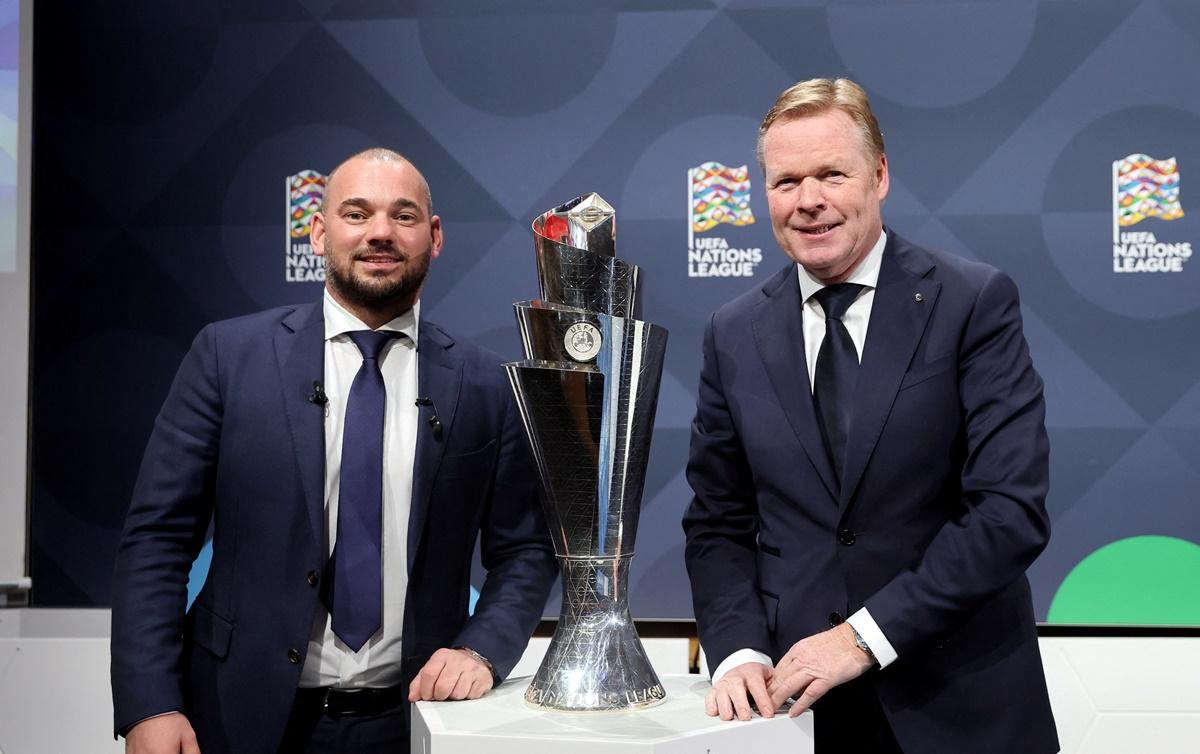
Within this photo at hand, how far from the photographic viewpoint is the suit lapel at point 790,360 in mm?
1980

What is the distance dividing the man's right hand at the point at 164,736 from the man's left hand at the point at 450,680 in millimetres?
440

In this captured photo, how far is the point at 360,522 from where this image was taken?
2.18 meters

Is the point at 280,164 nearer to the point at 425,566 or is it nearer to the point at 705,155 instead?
the point at 705,155

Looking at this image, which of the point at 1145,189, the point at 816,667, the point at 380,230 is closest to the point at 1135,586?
the point at 1145,189

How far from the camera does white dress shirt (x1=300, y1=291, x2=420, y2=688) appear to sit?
2.16 m

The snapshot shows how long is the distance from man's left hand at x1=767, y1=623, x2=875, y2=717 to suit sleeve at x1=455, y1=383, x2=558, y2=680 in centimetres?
52

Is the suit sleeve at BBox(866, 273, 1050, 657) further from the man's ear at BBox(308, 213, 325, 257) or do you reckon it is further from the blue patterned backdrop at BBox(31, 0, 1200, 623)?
the blue patterned backdrop at BBox(31, 0, 1200, 623)

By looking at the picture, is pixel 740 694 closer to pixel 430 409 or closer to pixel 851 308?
pixel 851 308

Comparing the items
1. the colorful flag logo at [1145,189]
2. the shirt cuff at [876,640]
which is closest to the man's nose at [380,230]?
the shirt cuff at [876,640]

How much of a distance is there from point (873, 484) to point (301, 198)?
255 centimetres

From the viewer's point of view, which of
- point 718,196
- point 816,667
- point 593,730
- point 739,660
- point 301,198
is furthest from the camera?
point 301,198

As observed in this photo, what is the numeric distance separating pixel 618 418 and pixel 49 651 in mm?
2586

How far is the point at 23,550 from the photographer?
387cm

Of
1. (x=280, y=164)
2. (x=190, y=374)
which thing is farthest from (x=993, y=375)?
(x=280, y=164)
